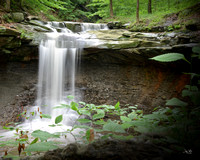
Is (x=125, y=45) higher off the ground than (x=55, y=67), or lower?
higher

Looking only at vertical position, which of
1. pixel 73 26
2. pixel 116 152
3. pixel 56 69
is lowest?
pixel 116 152

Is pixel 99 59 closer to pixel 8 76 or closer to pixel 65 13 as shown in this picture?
pixel 8 76

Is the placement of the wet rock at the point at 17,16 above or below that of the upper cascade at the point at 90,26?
below

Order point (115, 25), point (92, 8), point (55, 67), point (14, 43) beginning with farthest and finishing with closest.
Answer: point (92, 8) → point (115, 25) → point (55, 67) → point (14, 43)

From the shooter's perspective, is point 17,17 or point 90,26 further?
point 90,26

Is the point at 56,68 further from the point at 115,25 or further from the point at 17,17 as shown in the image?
the point at 115,25

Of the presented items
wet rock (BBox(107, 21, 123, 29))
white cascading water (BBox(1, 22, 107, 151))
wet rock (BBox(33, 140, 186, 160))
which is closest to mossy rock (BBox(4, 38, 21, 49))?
white cascading water (BBox(1, 22, 107, 151))

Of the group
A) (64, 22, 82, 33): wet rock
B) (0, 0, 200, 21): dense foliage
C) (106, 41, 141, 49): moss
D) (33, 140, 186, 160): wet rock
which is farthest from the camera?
(64, 22, 82, 33): wet rock

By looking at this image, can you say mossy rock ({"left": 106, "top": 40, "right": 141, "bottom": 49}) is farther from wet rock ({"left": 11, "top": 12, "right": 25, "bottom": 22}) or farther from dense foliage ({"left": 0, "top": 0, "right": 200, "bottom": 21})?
wet rock ({"left": 11, "top": 12, "right": 25, "bottom": 22})

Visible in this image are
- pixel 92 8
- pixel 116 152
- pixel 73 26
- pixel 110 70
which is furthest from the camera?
pixel 92 8

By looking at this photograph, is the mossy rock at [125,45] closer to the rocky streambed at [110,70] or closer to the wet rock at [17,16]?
the rocky streambed at [110,70]

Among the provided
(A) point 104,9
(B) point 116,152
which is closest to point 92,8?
(A) point 104,9

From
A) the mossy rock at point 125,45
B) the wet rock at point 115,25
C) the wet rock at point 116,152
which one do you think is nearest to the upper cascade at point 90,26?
the wet rock at point 115,25

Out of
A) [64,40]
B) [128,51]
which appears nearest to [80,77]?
[64,40]
